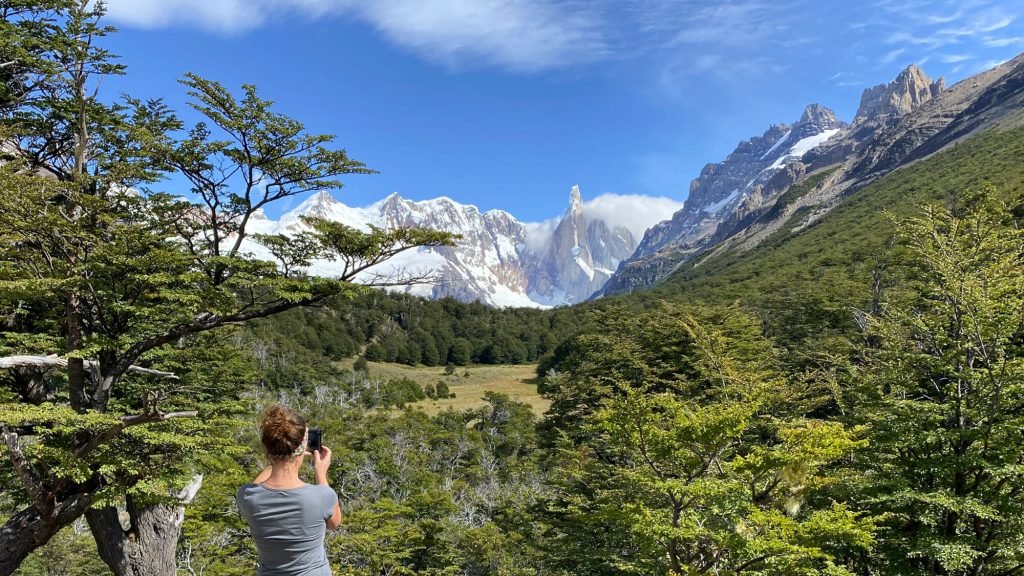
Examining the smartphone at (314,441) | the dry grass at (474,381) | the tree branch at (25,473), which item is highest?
the smartphone at (314,441)

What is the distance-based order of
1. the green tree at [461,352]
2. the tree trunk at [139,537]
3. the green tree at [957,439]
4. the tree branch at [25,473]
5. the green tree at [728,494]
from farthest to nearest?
the green tree at [461,352] → the tree trunk at [139,537] → the green tree at [957,439] → the green tree at [728,494] → the tree branch at [25,473]

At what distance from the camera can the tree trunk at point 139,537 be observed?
10.1 meters

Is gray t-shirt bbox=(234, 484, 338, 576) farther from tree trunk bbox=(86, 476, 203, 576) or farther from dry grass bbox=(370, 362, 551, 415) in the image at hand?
dry grass bbox=(370, 362, 551, 415)

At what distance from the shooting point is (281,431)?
257 centimetres

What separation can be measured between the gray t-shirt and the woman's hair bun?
0.63ft

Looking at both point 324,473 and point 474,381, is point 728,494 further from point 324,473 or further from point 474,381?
point 474,381

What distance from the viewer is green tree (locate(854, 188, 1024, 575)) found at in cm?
772

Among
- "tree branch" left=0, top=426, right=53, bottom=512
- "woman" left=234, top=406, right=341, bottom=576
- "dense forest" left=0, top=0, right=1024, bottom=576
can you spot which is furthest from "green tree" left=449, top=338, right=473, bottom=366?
"woman" left=234, top=406, right=341, bottom=576

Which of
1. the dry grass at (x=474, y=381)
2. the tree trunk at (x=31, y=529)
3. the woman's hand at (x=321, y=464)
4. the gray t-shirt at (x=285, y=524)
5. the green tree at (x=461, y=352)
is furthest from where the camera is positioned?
the green tree at (x=461, y=352)

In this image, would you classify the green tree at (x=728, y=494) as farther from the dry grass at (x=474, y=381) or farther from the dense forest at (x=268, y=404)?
the dry grass at (x=474, y=381)

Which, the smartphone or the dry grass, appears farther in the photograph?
the dry grass

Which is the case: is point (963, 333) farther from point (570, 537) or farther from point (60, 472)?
point (60, 472)

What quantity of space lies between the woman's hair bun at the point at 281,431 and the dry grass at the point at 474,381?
50.4 m

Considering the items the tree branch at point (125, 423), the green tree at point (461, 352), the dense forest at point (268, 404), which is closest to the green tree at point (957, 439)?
the dense forest at point (268, 404)
